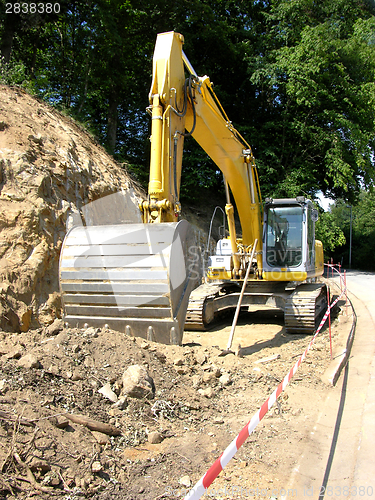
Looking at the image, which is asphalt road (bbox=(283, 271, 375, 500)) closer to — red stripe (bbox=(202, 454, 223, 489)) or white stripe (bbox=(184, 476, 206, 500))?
red stripe (bbox=(202, 454, 223, 489))

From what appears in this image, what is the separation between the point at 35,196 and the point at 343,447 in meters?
6.05

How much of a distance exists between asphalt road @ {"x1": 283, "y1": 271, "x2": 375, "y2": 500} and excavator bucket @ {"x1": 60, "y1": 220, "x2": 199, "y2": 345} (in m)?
1.81

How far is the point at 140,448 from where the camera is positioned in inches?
124

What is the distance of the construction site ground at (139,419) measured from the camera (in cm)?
258

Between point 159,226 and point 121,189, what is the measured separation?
19.7 ft

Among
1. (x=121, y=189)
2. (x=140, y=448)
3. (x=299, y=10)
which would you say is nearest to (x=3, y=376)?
(x=140, y=448)

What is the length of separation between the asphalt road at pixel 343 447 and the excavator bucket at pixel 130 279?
1813 millimetres

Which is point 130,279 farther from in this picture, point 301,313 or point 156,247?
point 301,313

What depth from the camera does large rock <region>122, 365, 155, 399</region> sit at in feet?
12.0

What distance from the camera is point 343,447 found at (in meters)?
3.50

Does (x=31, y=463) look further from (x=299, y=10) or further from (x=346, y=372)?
(x=299, y=10)

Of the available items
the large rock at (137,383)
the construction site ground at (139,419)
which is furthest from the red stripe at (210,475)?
the large rock at (137,383)

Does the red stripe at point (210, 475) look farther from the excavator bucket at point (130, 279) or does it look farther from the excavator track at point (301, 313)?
the excavator track at point (301, 313)

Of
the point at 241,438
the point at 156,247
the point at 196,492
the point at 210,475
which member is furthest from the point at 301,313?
the point at 196,492
